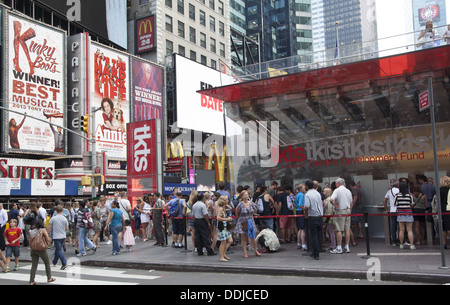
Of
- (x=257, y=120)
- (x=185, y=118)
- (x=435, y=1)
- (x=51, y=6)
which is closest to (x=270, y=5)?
(x=435, y=1)

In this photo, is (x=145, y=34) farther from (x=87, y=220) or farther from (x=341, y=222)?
(x=341, y=222)

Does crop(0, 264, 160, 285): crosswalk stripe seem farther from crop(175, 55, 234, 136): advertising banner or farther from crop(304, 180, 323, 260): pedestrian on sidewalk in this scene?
crop(175, 55, 234, 136): advertising banner

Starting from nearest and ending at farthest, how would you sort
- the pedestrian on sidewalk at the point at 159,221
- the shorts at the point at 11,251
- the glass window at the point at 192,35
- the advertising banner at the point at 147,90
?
the shorts at the point at 11,251
the pedestrian on sidewalk at the point at 159,221
the advertising banner at the point at 147,90
the glass window at the point at 192,35

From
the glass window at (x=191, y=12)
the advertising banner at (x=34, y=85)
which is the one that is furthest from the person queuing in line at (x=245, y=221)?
the glass window at (x=191, y=12)

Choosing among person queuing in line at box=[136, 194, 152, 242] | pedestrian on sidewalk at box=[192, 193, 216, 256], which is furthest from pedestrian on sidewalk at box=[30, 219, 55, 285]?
person queuing in line at box=[136, 194, 152, 242]

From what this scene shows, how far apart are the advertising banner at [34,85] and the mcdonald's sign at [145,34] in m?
12.2

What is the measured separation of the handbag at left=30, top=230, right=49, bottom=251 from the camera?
9930mm

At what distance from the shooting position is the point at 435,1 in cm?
7775

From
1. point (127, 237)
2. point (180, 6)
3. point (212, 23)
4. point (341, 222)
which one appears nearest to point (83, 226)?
point (127, 237)

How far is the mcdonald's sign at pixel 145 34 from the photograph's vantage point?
47875 millimetres

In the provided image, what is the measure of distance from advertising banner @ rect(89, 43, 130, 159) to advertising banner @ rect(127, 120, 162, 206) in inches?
764

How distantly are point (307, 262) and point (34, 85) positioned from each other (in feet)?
98.3

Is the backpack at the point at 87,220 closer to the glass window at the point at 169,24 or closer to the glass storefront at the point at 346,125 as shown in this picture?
the glass storefront at the point at 346,125
